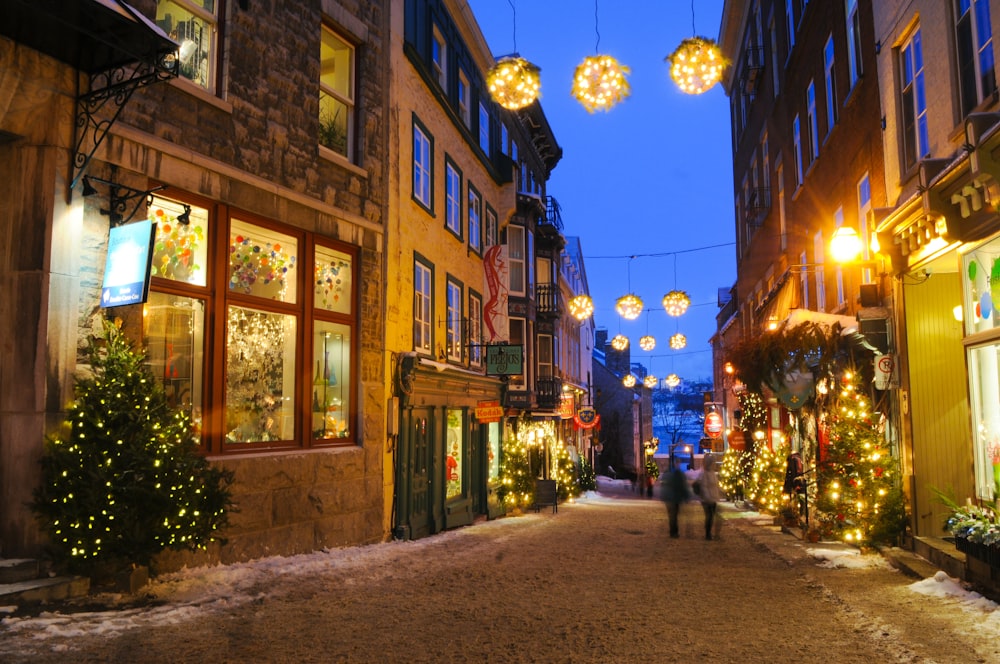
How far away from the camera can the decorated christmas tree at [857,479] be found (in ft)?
38.6

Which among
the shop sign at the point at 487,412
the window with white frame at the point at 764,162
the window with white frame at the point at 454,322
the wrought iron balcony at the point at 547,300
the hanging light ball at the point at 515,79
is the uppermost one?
the window with white frame at the point at 764,162

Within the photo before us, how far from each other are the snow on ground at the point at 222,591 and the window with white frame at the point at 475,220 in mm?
10668

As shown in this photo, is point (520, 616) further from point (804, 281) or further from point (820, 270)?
point (804, 281)

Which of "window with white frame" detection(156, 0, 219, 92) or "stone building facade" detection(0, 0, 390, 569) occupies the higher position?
"window with white frame" detection(156, 0, 219, 92)

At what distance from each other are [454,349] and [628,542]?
6.94 metres

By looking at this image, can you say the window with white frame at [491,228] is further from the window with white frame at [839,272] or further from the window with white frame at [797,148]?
the window with white frame at [839,272]

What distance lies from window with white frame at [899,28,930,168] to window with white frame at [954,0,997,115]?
3.27 feet

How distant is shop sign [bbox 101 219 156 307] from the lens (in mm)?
7812

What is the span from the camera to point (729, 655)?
6324mm

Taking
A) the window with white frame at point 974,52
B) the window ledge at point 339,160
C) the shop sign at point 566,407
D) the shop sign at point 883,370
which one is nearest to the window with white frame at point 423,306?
the window ledge at point 339,160

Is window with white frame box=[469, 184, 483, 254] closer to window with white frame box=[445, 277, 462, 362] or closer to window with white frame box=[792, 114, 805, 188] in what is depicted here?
window with white frame box=[445, 277, 462, 362]

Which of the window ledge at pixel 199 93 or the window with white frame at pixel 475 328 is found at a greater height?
the window ledge at pixel 199 93

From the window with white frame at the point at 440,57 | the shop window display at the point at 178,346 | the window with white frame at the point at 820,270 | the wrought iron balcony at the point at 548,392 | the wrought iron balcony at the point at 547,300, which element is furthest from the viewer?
the wrought iron balcony at the point at 547,300

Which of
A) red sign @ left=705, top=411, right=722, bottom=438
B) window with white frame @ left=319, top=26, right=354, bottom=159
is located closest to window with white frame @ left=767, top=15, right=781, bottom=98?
window with white frame @ left=319, top=26, right=354, bottom=159
